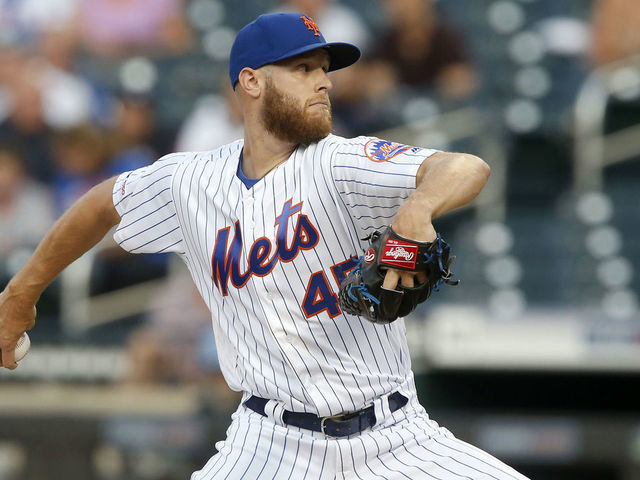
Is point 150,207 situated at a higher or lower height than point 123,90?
lower

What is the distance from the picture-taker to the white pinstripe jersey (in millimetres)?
2650

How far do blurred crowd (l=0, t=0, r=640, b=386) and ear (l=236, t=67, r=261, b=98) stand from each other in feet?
12.3

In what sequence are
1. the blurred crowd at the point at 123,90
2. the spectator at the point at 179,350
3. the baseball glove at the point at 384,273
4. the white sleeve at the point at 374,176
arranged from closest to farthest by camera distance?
the baseball glove at the point at 384,273 < the white sleeve at the point at 374,176 < the spectator at the point at 179,350 < the blurred crowd at the point at 123,90

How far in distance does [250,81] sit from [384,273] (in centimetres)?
94

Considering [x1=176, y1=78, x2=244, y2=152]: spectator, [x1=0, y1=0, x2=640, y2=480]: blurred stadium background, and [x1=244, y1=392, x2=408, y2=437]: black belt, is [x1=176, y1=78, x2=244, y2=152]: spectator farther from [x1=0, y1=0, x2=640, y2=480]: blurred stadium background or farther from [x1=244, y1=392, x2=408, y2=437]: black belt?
[x1=244, y1=392, x2=408, y2=437]: black belt

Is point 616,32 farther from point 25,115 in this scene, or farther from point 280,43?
point 280,43

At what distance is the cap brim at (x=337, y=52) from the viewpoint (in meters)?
2.80

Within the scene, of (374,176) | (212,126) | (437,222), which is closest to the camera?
(374,176)

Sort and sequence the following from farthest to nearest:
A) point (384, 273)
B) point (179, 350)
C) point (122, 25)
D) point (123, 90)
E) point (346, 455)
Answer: point (122, 25), point (123, 90), point (179, 350), point (346, 455), point (384, 273)

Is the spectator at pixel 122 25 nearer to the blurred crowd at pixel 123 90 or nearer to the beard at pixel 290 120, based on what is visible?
the blurred crowd at pixel 123 90

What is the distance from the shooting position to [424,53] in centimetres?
734

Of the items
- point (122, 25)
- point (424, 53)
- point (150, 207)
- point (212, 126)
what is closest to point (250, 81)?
point (150, 207)

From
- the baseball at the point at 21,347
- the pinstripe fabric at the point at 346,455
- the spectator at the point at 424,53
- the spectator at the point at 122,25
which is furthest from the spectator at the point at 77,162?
the pinstripe fabric at the point at 346,455

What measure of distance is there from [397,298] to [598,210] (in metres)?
5.17
